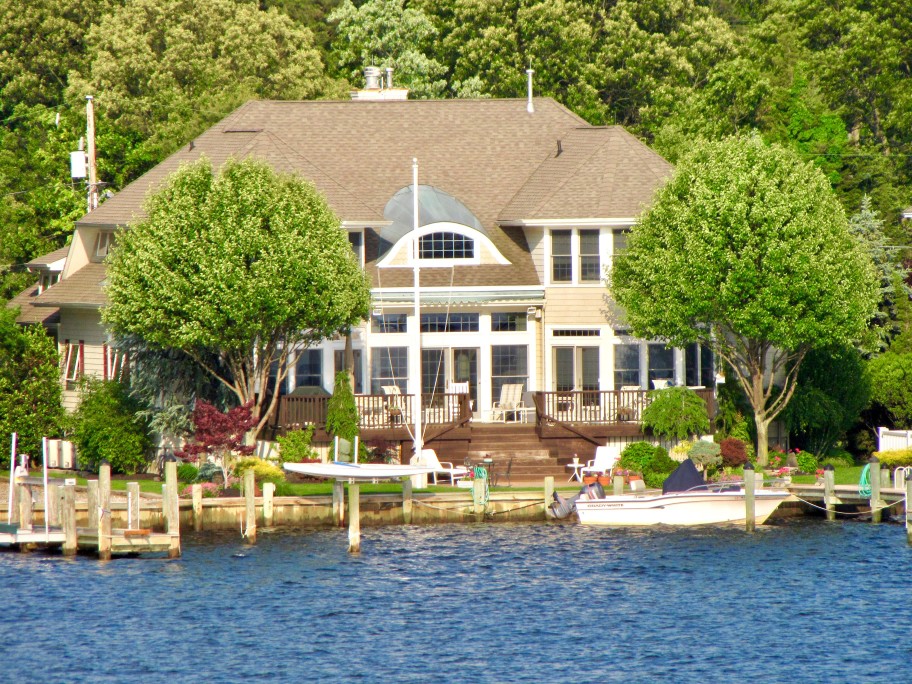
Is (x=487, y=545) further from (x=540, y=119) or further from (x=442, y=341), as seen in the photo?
(x=540, y=119)

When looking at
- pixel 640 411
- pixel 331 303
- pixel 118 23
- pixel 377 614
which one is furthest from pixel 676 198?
pixel 118 23

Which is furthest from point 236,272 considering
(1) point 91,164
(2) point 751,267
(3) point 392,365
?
(1) point 91,164

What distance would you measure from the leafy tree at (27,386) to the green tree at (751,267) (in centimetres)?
1836

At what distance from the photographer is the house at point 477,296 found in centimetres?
5385

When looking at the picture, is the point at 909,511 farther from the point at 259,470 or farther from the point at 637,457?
the point at 259,470

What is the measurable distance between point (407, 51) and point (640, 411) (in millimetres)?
31361

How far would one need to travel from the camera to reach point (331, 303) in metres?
49.8

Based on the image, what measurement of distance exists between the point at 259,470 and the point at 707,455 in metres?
12.7

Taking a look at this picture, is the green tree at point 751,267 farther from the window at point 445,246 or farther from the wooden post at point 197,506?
the wooden post at point 197,506

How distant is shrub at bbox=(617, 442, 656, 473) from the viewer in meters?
51.1

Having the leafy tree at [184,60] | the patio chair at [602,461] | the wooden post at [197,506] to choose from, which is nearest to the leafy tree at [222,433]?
the wooden post at [197,506]

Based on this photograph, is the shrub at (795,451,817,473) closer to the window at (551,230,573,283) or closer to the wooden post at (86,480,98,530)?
the window at (551,230,573,283)

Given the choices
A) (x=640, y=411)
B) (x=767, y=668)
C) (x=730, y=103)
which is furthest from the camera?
(x=730, y=103)

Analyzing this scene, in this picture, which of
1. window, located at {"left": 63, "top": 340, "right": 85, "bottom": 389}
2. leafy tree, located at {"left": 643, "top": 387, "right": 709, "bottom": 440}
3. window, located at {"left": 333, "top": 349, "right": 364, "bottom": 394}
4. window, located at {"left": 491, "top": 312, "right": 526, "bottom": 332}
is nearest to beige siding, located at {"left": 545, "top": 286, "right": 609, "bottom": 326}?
window, located at {"left": 491, "top": 312, "right": 526, "bottom": 332}
